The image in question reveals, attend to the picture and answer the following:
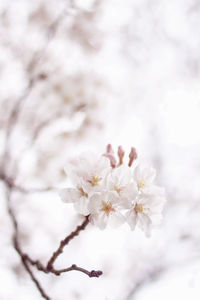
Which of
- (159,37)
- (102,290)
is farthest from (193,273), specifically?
(159,37)

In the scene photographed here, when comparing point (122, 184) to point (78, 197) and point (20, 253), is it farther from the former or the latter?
point (20, 253)

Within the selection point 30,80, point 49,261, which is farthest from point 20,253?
point 30,80

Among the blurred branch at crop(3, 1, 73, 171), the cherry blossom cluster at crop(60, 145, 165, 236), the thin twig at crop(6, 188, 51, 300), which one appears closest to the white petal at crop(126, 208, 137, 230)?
the cherry blossom cluster at crop(60, 145, 165, 236)

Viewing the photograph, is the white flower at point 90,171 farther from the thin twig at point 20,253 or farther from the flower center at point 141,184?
the thin twig at point 20,253

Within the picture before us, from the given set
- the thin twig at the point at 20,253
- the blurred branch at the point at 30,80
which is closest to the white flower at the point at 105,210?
the thin twig at the point at 20,253

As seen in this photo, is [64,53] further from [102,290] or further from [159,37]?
[102,290]

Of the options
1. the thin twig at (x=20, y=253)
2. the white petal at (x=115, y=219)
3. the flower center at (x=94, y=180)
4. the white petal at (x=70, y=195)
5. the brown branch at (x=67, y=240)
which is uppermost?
the flower center at (x=94, y=180)

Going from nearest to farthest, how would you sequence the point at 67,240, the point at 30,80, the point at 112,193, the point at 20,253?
1. the point at 112,193
2. the point at 67,240
3. the point at 20,253
4. the point at 30,80
